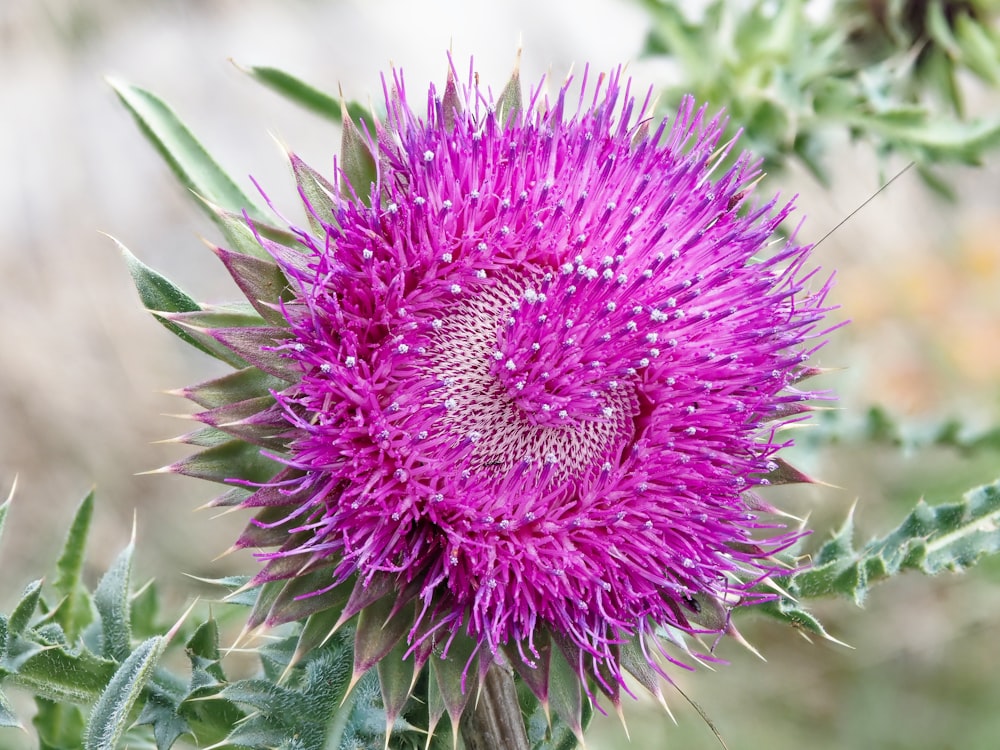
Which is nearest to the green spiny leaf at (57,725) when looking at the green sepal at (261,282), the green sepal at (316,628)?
the green sepal at (316,628)

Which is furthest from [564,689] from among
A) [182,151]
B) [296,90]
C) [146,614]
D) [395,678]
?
[296,90]

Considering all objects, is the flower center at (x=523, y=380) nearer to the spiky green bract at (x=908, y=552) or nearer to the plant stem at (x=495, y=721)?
the plant stem at (x=495, y=721)

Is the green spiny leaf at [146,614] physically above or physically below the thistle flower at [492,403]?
below

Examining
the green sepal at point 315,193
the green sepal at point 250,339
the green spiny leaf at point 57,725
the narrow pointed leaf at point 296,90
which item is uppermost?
the narrow pointed leaf at point 296,90

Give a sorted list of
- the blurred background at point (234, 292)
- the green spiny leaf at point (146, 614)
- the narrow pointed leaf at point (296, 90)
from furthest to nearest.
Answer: the blurred background at point (234, 292)
the green spiny leaf at point (146, 614)
the narrow pointed leaf at point (296, 90)

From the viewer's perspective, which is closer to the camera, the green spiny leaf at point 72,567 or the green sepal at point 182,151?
the green sepal at point 182,151

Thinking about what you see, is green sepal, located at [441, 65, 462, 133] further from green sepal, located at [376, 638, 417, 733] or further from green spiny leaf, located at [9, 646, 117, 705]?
green spiny leaf, located at [9, 646, 117, 705]
